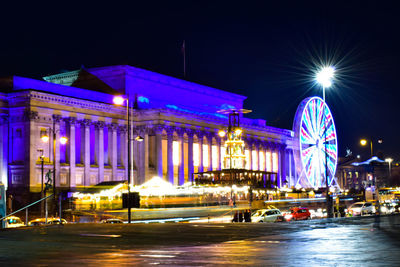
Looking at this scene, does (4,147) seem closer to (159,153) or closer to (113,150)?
(113,150)

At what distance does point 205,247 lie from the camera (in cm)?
2116

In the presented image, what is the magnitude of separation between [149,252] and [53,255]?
9.79ft

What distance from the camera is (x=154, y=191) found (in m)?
68.1

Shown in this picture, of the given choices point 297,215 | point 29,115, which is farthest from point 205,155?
point 297,215

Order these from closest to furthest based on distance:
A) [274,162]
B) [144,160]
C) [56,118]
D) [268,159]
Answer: [56,118]
[144,160]
[268,159]
[274,162]

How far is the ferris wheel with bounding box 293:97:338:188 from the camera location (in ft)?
336

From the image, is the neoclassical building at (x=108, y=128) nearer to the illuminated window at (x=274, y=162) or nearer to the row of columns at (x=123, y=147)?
the row of columns at (x=123, y=147)

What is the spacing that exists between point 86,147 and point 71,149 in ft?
10.1

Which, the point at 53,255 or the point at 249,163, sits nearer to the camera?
the point at 53,255

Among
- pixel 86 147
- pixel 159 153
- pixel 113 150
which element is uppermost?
pixel 86 147

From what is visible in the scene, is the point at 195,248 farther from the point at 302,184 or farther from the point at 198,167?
the point at 302,184

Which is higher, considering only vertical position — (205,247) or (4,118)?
(4,118)

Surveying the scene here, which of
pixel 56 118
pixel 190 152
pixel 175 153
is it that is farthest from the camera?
pixel 190 152

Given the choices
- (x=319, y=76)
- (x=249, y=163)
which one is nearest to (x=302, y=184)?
Answer: (x=249, y=163)
